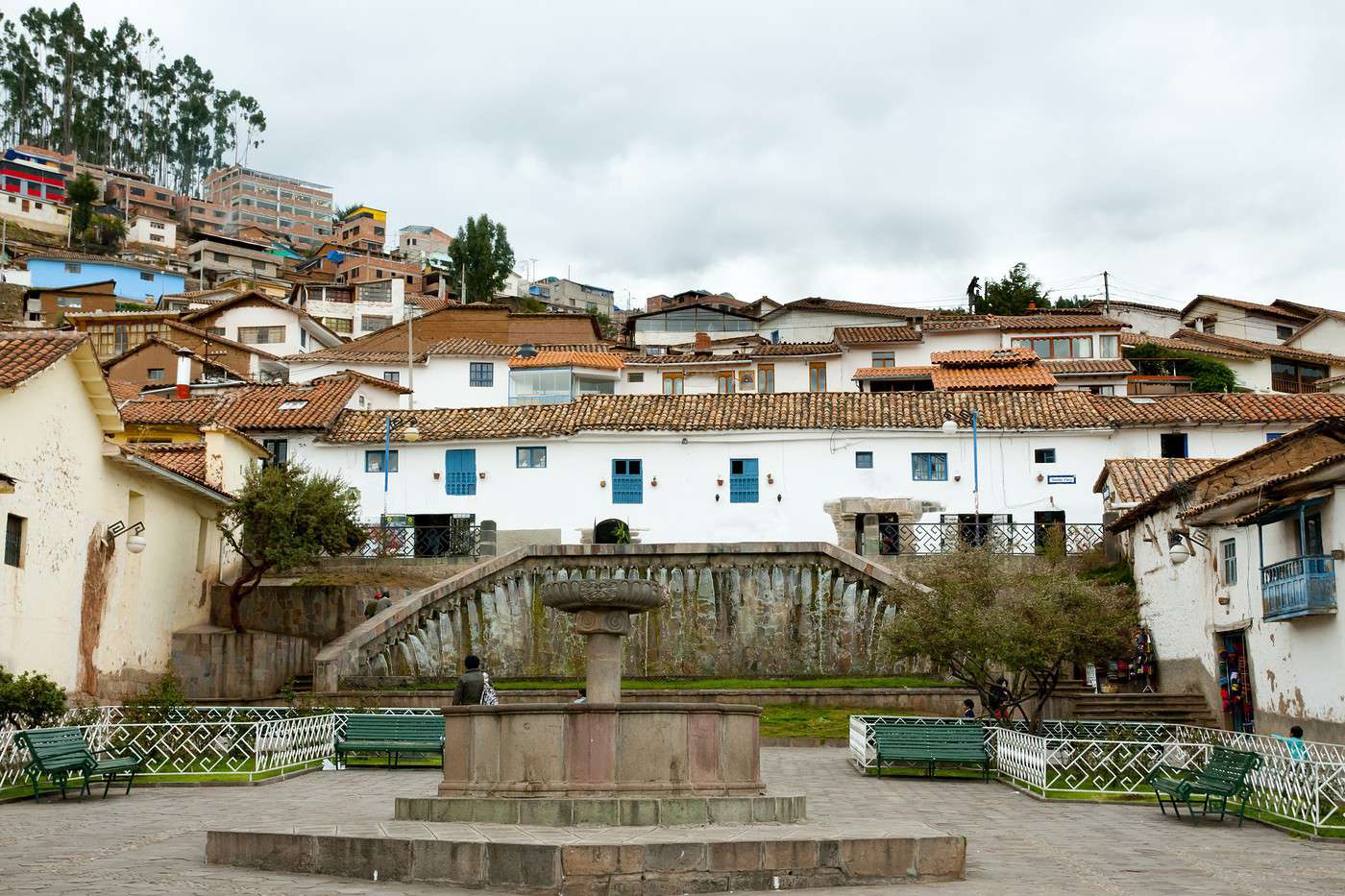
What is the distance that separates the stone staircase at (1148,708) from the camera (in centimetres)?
2503

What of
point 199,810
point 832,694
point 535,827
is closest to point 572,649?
point 832,694

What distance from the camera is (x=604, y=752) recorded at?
12.5 metres

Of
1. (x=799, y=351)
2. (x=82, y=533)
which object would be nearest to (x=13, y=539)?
(x=82, y=533)

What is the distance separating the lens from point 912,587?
83.0 feet

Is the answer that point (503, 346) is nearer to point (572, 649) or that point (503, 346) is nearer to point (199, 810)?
point (572, 649)

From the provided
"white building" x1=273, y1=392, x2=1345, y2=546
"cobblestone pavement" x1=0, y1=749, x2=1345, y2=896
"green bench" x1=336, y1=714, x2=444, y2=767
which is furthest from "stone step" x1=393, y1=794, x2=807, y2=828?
"white building" x1=273, y1=392, x2=1345, y2=546

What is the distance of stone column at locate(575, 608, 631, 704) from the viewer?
13.9 meters

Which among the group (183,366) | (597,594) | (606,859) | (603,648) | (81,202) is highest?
(81,202)

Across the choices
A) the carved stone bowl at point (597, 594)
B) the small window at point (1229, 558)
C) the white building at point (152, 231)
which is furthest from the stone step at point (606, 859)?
the white building at point (152, 231)

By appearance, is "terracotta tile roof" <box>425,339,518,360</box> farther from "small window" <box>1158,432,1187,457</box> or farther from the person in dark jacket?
the person in dark jacket

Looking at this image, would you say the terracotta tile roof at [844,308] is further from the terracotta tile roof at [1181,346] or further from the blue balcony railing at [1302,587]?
the blue balcony railing at [1302,587]

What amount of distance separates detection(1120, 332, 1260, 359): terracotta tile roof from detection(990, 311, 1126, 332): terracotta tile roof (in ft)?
11.2

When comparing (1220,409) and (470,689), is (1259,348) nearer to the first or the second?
(1220,409)

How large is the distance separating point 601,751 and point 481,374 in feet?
148
